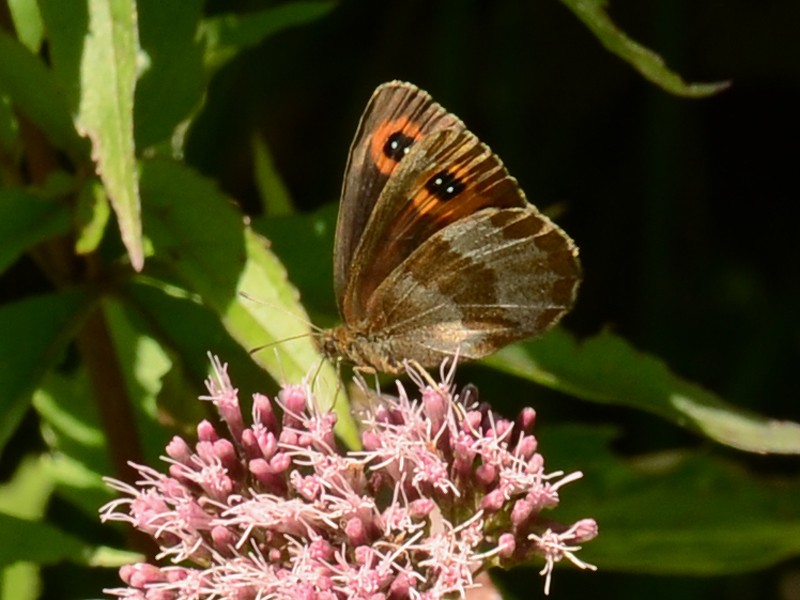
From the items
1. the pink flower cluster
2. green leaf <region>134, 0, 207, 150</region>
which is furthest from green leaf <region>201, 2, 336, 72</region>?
the pink flower cluster

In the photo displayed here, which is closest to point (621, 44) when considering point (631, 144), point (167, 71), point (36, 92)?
point (167, 71)

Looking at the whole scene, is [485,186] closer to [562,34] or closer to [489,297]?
[489,297]

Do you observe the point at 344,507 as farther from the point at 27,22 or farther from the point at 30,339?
the point at 27,22

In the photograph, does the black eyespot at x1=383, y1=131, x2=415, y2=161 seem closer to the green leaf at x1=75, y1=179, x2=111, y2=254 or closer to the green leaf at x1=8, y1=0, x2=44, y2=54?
the green leaf at x1=75, y1=179, x2=111, y2=254

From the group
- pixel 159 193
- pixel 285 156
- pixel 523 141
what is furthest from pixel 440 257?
pixel 285 156

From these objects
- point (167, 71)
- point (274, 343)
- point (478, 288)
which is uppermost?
point (167, 71)

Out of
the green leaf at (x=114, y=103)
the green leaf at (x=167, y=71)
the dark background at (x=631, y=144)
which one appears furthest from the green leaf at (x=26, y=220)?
the dark background at (x=631, y=144)

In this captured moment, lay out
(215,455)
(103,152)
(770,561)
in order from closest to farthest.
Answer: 1. (103,152)
2. (215,455)
3. (770,561)
